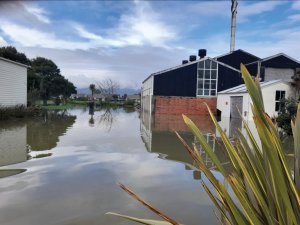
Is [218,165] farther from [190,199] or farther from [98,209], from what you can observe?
[190,199]

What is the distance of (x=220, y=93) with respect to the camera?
30.3m

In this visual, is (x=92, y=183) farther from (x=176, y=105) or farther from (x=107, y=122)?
(x=176, y=105)

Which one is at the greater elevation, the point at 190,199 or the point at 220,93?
the point at 220,93

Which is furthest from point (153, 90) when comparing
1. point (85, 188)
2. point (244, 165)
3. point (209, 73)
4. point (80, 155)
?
point (244, 165)

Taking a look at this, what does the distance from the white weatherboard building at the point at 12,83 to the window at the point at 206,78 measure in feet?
53.9

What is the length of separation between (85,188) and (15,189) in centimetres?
115

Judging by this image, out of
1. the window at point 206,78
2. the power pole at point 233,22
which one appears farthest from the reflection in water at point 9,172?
the power pole at point 233,22

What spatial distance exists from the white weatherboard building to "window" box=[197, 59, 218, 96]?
647 inches

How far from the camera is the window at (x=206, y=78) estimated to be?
31875 mm

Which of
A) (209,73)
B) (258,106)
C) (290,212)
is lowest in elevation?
(290,212)

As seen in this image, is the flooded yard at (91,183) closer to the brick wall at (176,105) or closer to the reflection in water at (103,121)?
the reflection in water at (103,121)

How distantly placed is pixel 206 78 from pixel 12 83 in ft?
59.6

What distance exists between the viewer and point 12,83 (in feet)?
71.2

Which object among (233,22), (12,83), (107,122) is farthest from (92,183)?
(233,22)
